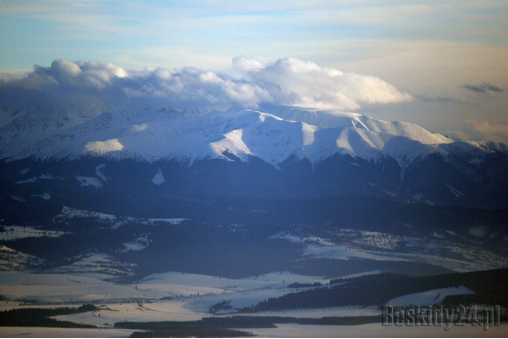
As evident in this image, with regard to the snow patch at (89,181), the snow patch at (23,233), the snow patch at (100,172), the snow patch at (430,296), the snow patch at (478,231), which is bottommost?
the snow patch at (430,296)

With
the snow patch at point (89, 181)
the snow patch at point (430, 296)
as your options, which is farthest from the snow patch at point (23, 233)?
the snow patch at point (430, 296)

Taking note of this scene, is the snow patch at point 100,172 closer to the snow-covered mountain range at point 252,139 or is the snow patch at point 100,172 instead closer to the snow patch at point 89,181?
the snow patch at point 89,181

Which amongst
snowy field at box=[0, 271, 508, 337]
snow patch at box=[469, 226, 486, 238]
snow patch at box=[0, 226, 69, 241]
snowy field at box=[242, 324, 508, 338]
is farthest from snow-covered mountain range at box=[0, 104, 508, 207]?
snowy field at box=[242, 324, 508, 338]

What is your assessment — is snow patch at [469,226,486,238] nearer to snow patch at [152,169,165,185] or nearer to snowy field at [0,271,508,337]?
snowy field at [0,271,508,337]

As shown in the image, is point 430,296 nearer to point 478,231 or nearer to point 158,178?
point 478,231

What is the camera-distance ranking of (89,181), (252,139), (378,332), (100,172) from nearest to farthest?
(378,332), (89,181), (100,172), (252,139)

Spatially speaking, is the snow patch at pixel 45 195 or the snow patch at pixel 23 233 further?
the snow patch at pixel 45 195

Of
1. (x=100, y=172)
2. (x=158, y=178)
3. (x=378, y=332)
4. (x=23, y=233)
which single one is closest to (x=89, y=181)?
(x=100, y=172)

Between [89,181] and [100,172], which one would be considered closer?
[89,181]

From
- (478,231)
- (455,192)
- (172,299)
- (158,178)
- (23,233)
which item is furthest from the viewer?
(158,178)
